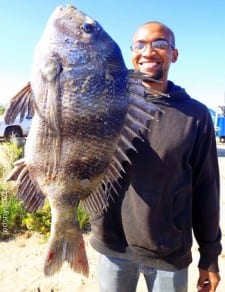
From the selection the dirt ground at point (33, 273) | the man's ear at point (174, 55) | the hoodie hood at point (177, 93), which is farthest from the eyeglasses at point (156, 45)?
the dirt ground at point (33, 273)

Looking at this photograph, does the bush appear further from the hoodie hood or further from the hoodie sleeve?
the hoodie hood

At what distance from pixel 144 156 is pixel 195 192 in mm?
537

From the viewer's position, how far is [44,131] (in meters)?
1.88

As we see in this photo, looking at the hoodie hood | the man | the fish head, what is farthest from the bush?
the fish head

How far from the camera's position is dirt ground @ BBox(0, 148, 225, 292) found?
448 cm

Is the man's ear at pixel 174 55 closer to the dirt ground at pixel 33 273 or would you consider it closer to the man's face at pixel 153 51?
the man's face at pixel 153 51

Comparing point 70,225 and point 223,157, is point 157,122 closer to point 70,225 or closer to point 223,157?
point 70,225

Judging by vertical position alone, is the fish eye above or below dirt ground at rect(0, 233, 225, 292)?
above

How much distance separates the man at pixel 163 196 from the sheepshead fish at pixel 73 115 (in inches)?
14.2

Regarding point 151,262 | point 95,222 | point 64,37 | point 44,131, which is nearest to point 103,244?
point 95,222

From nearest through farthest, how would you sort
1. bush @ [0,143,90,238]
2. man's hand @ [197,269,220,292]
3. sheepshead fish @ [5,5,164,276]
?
sheepshead fish @ [5,5,164,276], man's hand @ [197,269,220,292], bush @ [0,143,90,238]

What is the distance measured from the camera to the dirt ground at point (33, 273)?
14.7 feet

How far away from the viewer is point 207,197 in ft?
8.48

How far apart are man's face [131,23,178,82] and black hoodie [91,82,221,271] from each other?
200mm
